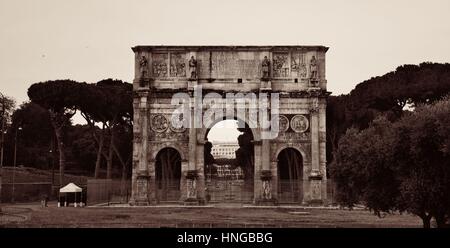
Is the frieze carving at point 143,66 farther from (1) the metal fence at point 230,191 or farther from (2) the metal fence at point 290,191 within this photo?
(2) the metal fence at point 290,191

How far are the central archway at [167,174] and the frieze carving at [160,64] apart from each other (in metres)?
4.69

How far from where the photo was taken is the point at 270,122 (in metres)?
36.1

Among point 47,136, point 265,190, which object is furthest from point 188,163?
point 47,136

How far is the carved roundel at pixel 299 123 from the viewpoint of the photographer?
36281 mm

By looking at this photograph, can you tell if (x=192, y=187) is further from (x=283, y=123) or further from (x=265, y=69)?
(x=265, y=69)

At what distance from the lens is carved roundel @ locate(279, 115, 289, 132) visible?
36284 millimetres

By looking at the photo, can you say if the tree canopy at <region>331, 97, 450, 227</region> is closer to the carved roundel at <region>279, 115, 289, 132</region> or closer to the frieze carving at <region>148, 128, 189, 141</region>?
the carved roundel at <region>279, 115, 289, 132</region>

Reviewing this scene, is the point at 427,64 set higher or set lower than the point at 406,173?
higher

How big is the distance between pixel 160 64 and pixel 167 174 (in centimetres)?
1743

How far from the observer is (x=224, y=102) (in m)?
36.3

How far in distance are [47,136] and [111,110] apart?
1841cm

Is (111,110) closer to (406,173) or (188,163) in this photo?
(188,163)
